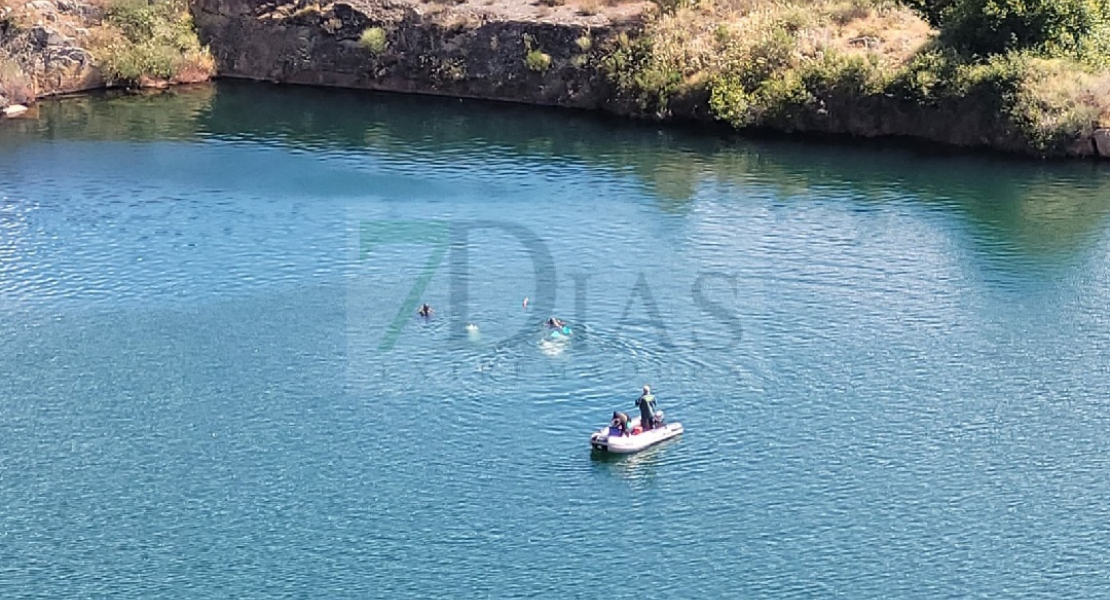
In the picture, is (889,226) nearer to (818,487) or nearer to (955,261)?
(955,261)

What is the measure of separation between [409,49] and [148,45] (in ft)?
55.8

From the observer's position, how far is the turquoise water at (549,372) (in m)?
47.0

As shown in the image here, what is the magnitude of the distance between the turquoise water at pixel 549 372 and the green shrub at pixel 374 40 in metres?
16.0

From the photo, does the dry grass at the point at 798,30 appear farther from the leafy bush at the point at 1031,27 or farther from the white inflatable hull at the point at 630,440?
the white inflatable hull at the point at 630,440

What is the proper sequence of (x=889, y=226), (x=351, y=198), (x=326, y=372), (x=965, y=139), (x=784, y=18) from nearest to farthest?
(x=326, y=372)
(x=889, y=226)
(x=351, y=198)
(x=965, y=139)
(x=784, y=18)

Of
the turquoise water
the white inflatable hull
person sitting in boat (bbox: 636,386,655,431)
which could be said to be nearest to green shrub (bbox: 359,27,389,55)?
the turquoise water

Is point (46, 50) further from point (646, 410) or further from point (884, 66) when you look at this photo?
point (646, 410)

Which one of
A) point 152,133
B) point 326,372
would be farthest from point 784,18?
point 326,372

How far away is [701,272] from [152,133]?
3973 cm

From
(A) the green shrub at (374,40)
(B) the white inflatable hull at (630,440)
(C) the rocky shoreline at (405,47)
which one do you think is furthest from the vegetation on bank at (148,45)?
(B) the white inflatable hull at (630,440)

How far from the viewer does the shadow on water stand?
76.7 meters

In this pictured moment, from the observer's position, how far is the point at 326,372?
58.8 metres

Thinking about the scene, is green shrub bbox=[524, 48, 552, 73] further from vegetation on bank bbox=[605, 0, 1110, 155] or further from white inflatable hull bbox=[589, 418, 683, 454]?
white inflatable hull bbox=[589, 418, 683, 454]

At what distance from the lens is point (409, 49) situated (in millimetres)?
102812
